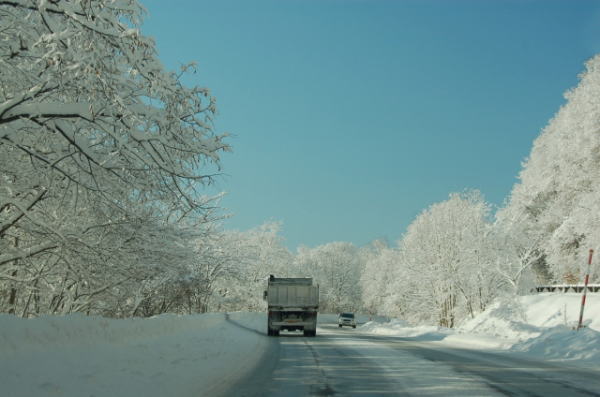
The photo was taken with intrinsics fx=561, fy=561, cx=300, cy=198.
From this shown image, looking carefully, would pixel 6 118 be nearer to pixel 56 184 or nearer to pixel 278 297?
pixel 56 184

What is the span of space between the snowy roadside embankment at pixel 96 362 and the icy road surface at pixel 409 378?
2.74ft

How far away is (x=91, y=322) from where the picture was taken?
1105 cm

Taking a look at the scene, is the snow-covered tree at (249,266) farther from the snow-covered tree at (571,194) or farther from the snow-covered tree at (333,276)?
the snow-covered tree at (571,194)

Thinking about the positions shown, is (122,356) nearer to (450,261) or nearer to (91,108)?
(91,108)

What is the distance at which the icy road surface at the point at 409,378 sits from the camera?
29.6ft

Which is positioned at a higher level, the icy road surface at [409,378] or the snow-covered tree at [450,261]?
the snow-covered tree at [450,261]

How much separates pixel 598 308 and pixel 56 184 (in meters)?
25.6

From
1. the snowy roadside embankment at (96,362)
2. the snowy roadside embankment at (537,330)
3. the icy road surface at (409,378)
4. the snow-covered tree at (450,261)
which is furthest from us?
the snow-covered tree at (450,261)

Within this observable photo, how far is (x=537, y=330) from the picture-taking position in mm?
25234

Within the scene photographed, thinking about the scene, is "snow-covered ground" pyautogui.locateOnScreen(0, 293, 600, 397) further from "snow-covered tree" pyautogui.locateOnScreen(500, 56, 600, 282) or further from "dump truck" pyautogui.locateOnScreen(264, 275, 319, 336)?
"snow-covered tree" pyautogui.locateOnScreen(500, 56, 600, 282)

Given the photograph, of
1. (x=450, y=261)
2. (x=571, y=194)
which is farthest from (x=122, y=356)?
(x=450, y=261)

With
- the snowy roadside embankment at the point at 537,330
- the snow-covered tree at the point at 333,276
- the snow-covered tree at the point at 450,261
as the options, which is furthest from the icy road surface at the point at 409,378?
the snow-covered tree at the point at 333,276

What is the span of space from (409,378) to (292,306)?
2029 cm

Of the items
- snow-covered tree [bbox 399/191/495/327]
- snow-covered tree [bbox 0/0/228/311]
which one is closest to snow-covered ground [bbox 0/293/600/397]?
snow-covered tree [bbox 0/0/228/311]
